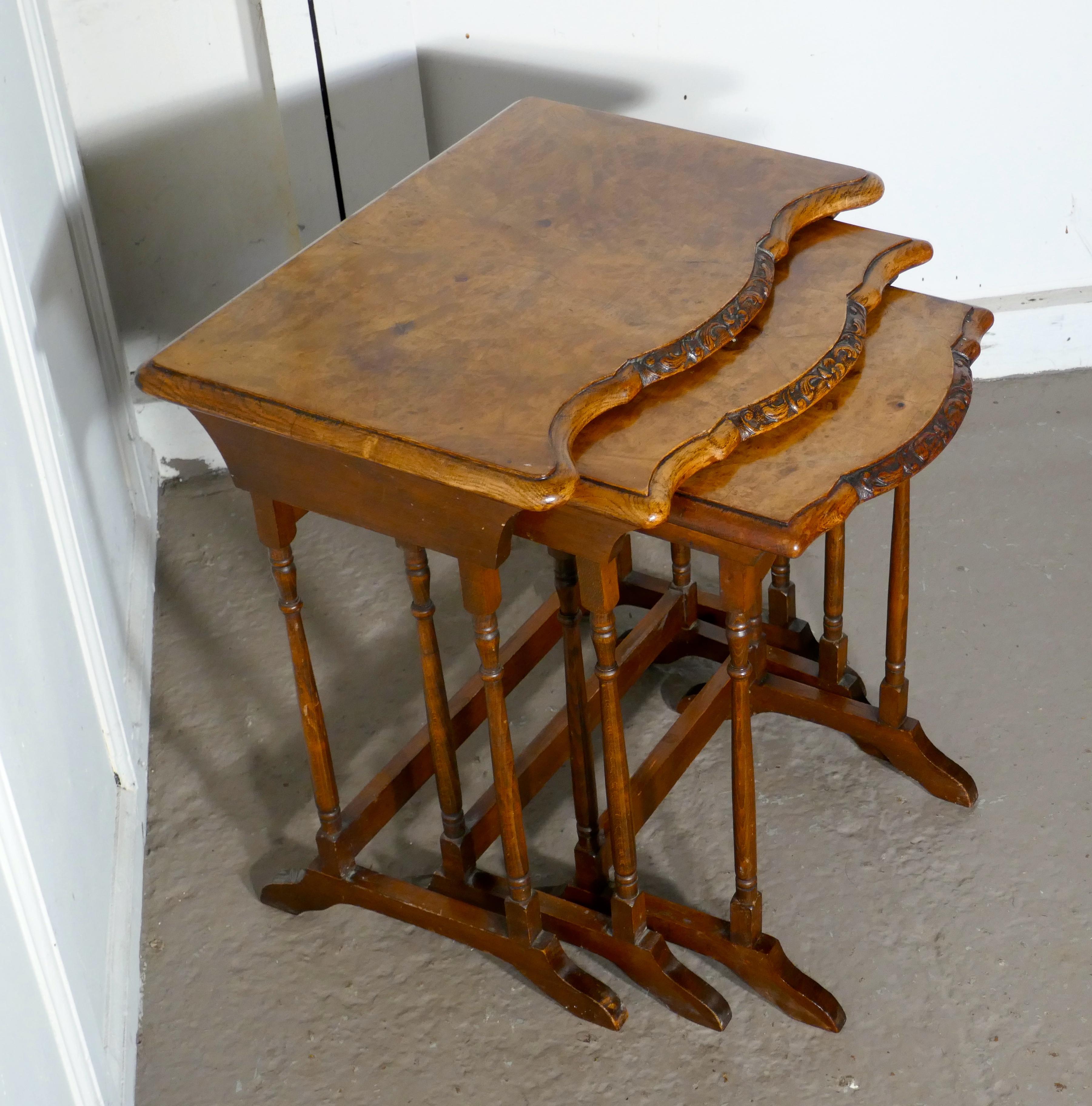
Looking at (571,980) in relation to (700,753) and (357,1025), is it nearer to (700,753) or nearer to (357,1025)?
(357,1025)

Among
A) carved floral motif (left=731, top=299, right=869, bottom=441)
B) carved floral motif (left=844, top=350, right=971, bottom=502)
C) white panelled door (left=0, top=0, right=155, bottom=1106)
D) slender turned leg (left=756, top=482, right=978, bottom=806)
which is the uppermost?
carved floral motif (left=731, top=299, right=869, bottom=441)

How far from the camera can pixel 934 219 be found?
3.42m

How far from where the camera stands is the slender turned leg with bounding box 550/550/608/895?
2105 millimetres

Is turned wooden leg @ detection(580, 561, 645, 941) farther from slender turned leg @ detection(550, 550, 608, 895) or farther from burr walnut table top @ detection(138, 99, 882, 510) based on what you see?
burr walnut table top @ detection(138, 99, 882, 510)

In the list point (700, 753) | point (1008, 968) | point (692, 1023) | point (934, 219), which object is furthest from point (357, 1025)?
point (934, 219)

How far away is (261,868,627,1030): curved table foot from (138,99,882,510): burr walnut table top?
34.4 inches

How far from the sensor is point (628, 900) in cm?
213

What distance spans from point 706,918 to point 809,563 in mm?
1065

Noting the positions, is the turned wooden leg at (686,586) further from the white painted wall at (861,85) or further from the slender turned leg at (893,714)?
the white painted wall at (861,85)

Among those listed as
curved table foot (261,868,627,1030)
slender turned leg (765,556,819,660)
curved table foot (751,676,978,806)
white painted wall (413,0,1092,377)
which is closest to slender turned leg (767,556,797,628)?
slender turned leg (765,556,819,660)

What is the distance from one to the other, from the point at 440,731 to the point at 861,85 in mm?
1886

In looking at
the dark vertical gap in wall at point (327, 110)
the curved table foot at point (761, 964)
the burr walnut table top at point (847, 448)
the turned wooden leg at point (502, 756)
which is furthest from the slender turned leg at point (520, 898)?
the dark vertical gap in wall at point (327, 110)

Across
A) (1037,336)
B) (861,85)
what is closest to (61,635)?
(861,85)

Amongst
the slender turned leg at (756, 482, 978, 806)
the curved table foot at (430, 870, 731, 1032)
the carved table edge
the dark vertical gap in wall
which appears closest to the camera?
the carved table edge
